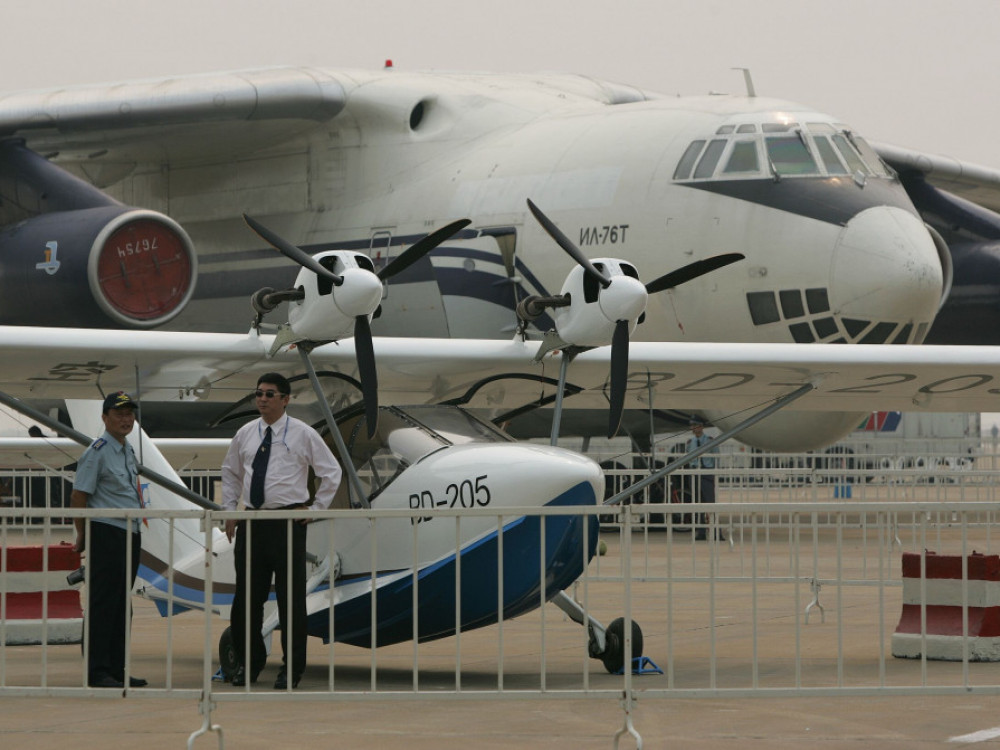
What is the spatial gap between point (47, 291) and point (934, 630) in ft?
36.7

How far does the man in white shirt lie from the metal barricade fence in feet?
0.70

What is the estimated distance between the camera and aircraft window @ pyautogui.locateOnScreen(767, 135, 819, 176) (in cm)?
1566

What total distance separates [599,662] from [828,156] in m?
8.28

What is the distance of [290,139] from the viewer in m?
19.9

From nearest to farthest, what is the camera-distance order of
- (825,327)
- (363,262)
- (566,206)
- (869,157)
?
(363,262) < (825,327) < (869,157) < (566,206)

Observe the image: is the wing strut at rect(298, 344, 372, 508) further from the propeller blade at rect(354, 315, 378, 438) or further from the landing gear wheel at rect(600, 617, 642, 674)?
the landing gear wheel at rect(600, 617, 642, 674)

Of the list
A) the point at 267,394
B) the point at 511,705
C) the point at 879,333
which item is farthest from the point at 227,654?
the point at 879,333

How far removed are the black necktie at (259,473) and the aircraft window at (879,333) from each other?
334 inches

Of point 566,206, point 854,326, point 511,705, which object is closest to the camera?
point 511,705

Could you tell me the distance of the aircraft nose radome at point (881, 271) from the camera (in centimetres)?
1480

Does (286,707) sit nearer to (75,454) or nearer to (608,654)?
(608,654)

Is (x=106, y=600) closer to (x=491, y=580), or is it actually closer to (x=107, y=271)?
(x=491, y=580)

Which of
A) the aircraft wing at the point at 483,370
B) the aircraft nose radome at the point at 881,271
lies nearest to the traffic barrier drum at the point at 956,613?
the aircraft wing at the point at 483,370

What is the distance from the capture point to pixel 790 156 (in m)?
15.8
